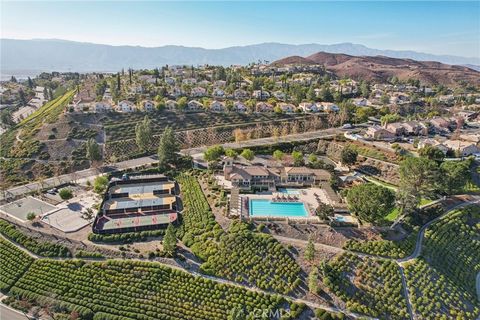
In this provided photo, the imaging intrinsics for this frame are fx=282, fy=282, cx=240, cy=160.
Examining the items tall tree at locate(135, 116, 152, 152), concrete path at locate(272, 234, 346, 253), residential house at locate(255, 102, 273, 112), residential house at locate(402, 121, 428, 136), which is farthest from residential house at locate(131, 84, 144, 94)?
residential house at locate(402, 121, 428, 136)

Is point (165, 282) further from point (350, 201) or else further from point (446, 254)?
point (446, 254)

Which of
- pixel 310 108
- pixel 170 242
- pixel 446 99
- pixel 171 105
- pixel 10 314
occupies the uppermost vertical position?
pixel 446 99

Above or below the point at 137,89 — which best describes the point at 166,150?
below

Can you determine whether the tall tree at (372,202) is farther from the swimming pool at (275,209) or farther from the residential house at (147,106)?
the residential house at (147,106)

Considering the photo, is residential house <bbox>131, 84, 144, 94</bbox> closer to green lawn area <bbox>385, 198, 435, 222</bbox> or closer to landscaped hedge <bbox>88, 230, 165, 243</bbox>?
landscaped hedge <bbox>88, 230, 165, 243</bbox>

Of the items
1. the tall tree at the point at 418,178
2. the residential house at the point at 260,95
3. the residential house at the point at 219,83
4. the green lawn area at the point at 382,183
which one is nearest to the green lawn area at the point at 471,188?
the tall tree at the point at 418,178

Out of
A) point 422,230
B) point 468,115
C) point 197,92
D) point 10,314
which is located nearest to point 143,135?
point 197,92

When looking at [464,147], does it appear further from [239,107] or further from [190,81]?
[190,81]

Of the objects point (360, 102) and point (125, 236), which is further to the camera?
point (360, 102)

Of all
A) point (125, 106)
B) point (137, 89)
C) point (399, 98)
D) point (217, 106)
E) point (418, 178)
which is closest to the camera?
point (418, 178)
